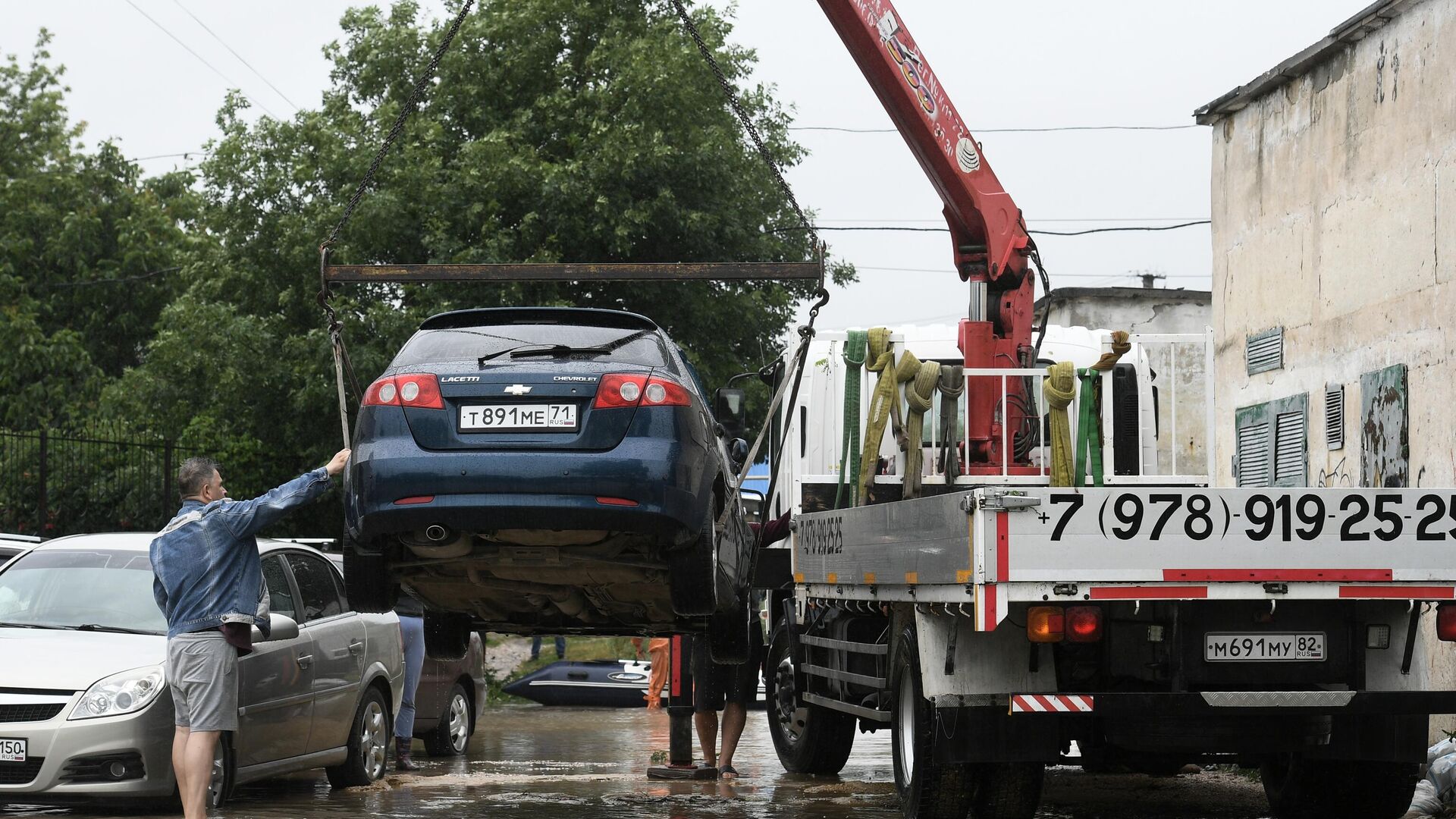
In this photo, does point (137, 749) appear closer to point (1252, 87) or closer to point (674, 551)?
point (674, 551)

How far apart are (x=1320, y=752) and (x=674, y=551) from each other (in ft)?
9.99

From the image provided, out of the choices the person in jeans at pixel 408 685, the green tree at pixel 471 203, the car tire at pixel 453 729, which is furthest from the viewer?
the green tree at pixel 471 203

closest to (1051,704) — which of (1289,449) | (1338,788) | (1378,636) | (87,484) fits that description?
(1378,636)

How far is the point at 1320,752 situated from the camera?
762cm

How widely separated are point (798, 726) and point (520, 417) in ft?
17.5

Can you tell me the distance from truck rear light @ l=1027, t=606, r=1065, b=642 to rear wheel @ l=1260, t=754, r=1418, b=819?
1617 millimetres

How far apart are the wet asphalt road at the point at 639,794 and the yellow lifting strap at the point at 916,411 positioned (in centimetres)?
193

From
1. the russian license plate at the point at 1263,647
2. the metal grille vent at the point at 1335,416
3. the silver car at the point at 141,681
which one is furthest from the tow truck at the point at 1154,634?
the metal grille vent at the point at 1335,416

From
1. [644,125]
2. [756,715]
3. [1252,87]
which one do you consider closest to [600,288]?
[644,125]

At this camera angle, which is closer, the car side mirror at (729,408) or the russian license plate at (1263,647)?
the russian license plate at (1263,647)

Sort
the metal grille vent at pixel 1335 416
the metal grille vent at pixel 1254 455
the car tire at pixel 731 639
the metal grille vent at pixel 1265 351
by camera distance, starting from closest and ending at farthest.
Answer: the car tire at pixel 731 639
the metal grille vent at pixel 1335 416
the metal grille vent at pixel 1265 351
the metal grille vent at pixel 1254 455

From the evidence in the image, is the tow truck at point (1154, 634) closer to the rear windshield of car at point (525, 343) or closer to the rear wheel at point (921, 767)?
the rear wheel at point (921, 767)

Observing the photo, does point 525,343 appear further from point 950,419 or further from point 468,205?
point 468,205

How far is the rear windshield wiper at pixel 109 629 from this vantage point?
30.5 ft
